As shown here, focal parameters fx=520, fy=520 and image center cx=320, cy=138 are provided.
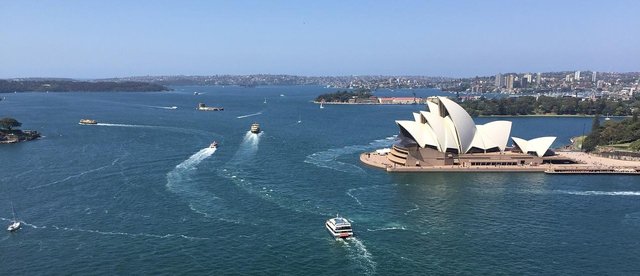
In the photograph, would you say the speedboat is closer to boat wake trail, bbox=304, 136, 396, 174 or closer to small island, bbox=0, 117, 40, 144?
boat wake trail, bbox=304, 136, 396, 174

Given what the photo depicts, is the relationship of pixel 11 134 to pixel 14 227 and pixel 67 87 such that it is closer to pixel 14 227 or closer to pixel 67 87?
pixel 14 227

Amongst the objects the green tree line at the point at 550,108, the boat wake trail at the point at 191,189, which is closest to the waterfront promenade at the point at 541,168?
the boat wake trail at the point at 191,189

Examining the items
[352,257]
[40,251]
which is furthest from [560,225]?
[40,251]

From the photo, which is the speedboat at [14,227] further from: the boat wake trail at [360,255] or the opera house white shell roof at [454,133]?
the opera house white shell roof at [454,133]

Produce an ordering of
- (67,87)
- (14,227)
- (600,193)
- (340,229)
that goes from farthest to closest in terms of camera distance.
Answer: (67,87)
(600,193)
(14,227)
(340,229)

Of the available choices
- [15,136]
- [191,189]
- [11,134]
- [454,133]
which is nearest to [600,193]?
[454,133]
